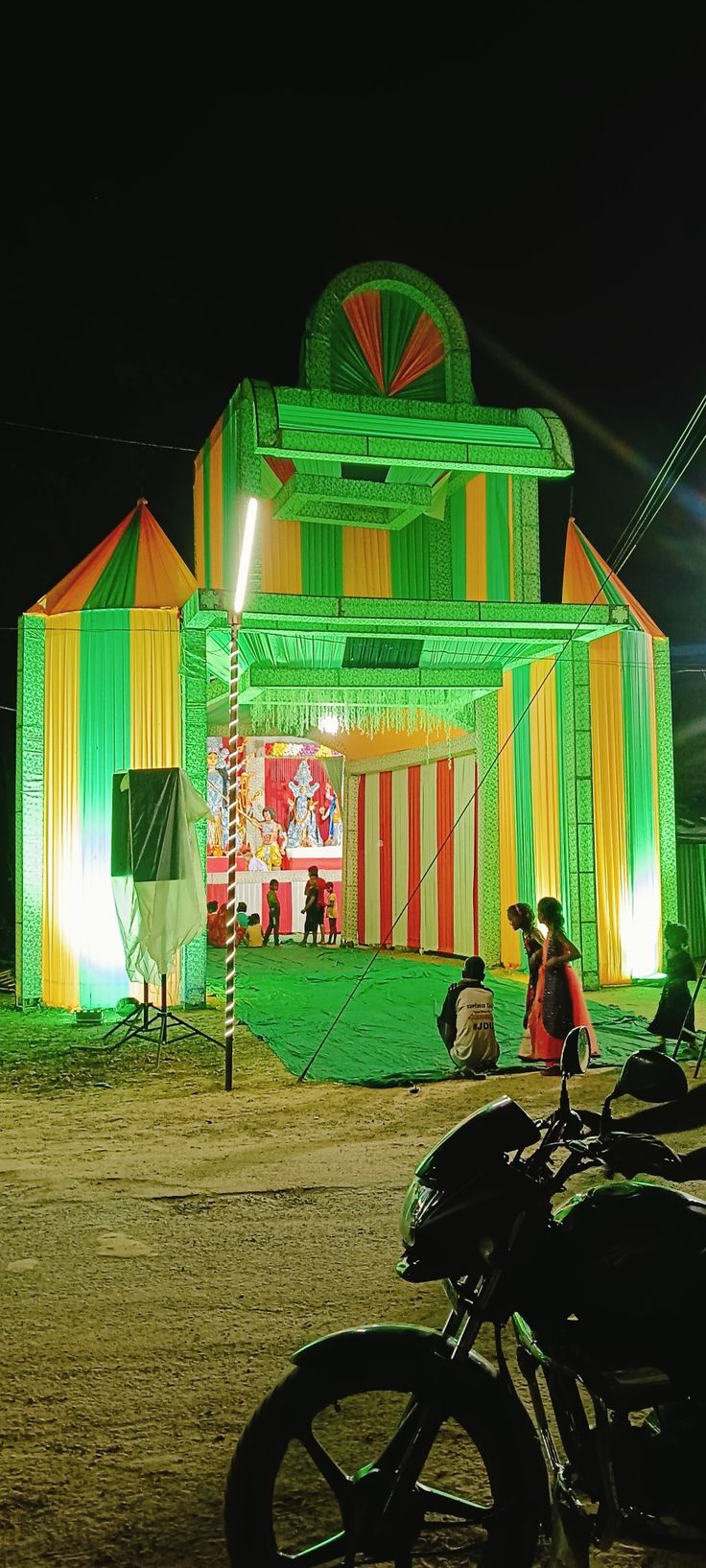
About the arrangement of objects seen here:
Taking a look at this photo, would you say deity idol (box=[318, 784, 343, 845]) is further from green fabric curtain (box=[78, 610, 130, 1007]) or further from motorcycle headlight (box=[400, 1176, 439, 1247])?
motorcycle headlight (box=[400, 1176, 439, 1247])

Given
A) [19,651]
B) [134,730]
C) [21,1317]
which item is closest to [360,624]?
[134,730]

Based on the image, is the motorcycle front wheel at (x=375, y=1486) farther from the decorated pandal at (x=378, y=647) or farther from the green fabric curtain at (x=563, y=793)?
the green fabric curtain at (x=563, y=793)

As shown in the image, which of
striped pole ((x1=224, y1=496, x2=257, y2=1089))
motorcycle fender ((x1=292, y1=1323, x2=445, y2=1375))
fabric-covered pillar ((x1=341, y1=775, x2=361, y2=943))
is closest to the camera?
motorcycle fender ((x1=292, y1=1323, x2=445, y2=1375))

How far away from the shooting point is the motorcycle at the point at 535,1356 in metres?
1.99

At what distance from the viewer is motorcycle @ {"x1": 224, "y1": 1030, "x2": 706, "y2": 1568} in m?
1.99

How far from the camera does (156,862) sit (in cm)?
893

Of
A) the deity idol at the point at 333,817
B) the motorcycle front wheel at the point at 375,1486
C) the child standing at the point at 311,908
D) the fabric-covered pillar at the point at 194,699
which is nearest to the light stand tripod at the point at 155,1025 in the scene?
the fabric-covered pillar at the point at 194,699

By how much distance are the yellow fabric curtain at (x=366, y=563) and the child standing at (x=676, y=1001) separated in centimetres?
612

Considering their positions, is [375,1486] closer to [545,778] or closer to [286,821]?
[545,778]

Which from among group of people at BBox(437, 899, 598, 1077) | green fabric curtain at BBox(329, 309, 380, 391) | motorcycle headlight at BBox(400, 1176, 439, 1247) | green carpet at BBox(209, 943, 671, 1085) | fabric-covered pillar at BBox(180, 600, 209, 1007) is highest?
green fabric curtain at BBox(329, 309, 380, 391)

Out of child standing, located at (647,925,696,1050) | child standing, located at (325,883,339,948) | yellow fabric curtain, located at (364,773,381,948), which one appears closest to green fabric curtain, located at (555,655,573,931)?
child standing, located at (647,925,696,1050)

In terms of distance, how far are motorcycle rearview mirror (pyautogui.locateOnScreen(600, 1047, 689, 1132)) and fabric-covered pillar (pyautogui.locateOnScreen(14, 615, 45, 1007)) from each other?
9.71 metres

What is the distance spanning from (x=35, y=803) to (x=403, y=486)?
557 centimetres

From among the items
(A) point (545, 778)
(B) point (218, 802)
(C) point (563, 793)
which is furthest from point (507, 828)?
(B) point (218, 802)
